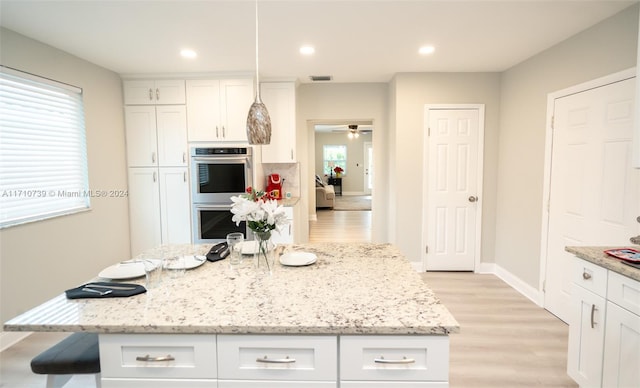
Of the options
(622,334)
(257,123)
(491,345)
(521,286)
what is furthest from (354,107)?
(622,334)

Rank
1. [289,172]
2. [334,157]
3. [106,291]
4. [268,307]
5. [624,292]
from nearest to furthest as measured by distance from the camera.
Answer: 1. [268,307]
2. [106,291]
3. [624,292]
4. [289,172]
5. [334,157]

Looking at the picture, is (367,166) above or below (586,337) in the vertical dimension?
above

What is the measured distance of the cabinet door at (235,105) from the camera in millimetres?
3922

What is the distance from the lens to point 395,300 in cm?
133

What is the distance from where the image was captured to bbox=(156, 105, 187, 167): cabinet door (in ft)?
13.0

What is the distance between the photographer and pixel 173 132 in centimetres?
398

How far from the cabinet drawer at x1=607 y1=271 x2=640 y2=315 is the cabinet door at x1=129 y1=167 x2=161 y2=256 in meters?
4.16

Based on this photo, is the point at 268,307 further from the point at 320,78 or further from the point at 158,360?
the point at 320,78

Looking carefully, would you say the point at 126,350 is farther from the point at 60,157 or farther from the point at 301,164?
the point at 301,164

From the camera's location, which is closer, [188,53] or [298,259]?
[298,259]

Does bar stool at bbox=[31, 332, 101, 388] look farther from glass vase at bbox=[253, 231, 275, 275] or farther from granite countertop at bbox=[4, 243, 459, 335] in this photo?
glass vase at bbox=[253, 231, 275, 275]

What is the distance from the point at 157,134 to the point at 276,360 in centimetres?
356

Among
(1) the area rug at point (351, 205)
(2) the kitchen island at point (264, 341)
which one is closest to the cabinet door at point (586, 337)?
(2) the kitchen island at point (264, 341)

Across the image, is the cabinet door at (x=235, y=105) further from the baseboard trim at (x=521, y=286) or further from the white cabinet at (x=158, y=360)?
the baseboard trim at (x=521, y=286)
